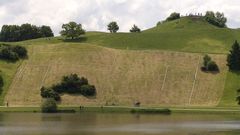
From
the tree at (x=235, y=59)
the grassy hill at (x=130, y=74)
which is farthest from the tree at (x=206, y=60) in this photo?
the tree at (x=235, y=59)

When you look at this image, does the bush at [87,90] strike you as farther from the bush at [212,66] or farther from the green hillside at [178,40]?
the green hillside at [178,40]

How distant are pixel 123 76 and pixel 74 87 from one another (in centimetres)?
1369

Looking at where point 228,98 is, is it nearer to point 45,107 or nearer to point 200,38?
point 45,107

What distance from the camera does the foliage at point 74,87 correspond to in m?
118

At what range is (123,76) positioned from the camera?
126625 millimetres

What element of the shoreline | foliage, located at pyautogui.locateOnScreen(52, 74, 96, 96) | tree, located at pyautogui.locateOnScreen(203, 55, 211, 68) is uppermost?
tree, located at pyautogui.locateOnScreen(203, 55, 211, 68)

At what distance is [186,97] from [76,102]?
2510 cm

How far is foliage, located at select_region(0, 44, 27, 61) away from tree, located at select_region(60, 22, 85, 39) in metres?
37.2

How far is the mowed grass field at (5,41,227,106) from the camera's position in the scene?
116625 mm

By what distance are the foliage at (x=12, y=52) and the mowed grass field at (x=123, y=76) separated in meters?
2.74

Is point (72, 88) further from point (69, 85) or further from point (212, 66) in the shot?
point (212, 66)

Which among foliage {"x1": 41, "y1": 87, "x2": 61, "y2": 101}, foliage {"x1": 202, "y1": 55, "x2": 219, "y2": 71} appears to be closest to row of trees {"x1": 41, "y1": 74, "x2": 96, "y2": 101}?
foliage {"x1": 41, "y1": 87, "x2": 61, "y2": 101}

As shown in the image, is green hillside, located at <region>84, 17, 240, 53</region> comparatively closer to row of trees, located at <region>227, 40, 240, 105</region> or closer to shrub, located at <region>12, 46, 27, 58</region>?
row of trees, located at <region>227, 40, 240, 105</region>

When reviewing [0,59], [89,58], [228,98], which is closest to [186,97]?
[228,98]
